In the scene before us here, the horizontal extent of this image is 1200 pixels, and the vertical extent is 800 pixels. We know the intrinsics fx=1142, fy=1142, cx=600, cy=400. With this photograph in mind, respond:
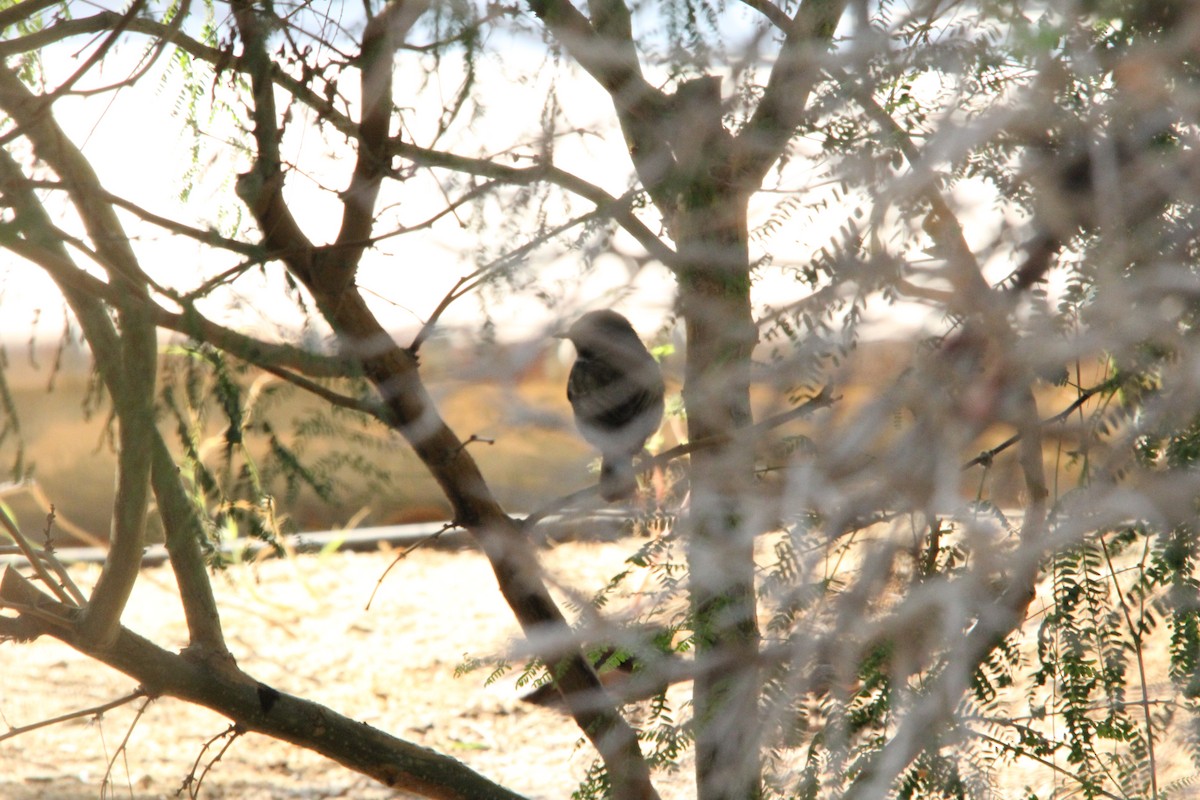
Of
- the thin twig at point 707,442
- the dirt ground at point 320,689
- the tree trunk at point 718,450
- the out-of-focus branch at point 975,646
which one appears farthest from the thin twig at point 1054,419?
the dirt ground at point 320,689

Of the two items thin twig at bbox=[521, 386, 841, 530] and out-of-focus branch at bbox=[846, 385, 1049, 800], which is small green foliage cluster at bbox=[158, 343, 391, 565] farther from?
out-of-focus branch at bbox=[846, 385, 1049, 800]

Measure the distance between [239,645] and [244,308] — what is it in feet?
11.1

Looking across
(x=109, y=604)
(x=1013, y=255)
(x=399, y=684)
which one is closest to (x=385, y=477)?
(x=109, y=604)

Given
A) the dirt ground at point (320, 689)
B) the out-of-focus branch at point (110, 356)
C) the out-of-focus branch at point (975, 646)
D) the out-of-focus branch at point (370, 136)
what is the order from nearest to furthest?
the out-of-focus branch at point (975, 646), the out-of-focus branch at point (110, 356), the out-of-focus branch at point (370, 136), the dirt ground at point (320, 689)

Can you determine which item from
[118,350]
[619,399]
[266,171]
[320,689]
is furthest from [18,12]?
[320,689]

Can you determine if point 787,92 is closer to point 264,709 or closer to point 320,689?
point 264,709

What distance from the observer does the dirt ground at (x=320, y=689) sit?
3.97 m

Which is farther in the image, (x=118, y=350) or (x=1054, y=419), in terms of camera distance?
(x=118, y=350)

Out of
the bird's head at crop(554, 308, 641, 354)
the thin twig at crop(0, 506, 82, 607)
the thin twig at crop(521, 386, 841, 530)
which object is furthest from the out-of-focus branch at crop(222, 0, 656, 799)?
the thin twig at crop(0, 506, 82, 607)

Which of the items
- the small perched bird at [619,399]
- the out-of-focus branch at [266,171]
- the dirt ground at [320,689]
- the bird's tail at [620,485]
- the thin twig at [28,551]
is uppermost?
the out-of-focus branch at [266,171]

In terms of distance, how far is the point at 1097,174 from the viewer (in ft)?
5.38

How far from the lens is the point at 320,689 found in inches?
183

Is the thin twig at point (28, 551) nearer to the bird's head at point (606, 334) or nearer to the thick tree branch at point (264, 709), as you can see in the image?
the thick tree branch at point (264, 709)

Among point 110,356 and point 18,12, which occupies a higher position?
point 18,12
